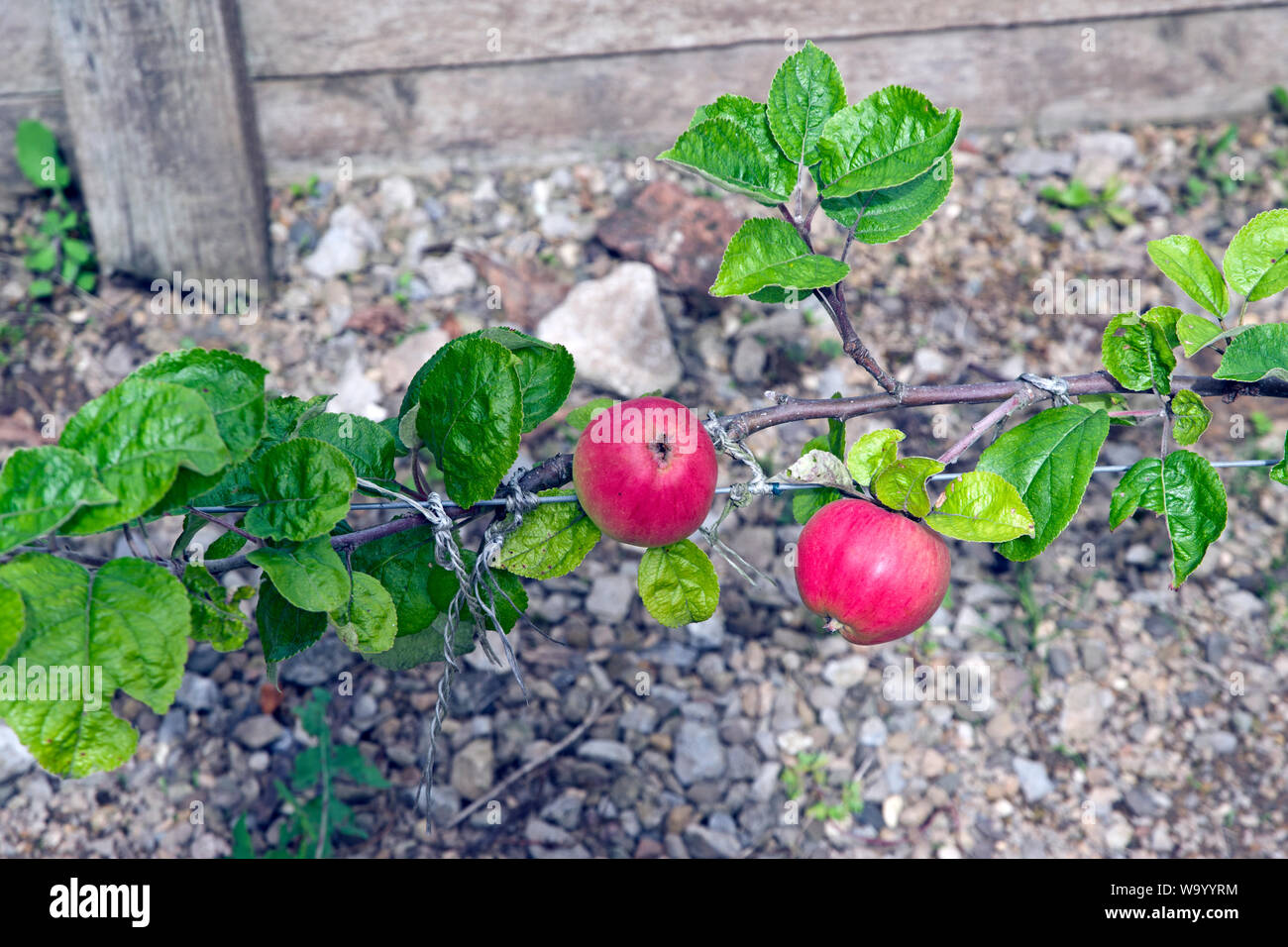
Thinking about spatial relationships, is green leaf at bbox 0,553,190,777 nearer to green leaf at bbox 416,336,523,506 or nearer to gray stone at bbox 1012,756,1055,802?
green leaf at bbox 416,336,523,506

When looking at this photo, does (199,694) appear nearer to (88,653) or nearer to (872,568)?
(88,653)

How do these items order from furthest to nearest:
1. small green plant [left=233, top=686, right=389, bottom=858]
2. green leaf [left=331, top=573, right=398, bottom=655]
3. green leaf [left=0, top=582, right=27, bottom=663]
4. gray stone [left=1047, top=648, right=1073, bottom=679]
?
gray stone [left=1047, top=648, right=1073, bottom=679] < small green plant [left=233, top=686, right=389, bottom=858] < green leaf [left=331, top=573, right=398, bottom=655] < green leaf [left=0, top=582, right=27, bottom=663]

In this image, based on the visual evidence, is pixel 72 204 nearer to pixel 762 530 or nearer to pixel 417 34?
pixel 417 34

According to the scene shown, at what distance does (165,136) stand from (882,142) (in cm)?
251

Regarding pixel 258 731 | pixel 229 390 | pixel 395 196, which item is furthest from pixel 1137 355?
pixel 395 196

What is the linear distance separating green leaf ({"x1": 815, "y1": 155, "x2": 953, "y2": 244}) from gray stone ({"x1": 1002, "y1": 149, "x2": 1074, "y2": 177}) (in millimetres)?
2410

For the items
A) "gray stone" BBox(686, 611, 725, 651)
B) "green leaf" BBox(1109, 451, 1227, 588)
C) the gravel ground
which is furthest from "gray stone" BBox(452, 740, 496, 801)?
"green leaf" BBox(1109, 451, 1227, 588)

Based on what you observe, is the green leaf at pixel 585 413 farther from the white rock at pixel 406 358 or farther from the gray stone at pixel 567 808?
the white rock at pixel 406 358

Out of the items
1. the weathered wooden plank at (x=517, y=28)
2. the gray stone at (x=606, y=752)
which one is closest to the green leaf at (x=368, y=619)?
the gray stone at (x=606, y=752)

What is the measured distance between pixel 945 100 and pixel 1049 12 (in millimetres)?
420

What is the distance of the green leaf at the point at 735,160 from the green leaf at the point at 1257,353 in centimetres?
55

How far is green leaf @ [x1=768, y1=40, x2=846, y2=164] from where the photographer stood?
113cm

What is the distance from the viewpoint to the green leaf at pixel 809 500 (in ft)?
4.46

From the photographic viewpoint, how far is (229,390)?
997mm
